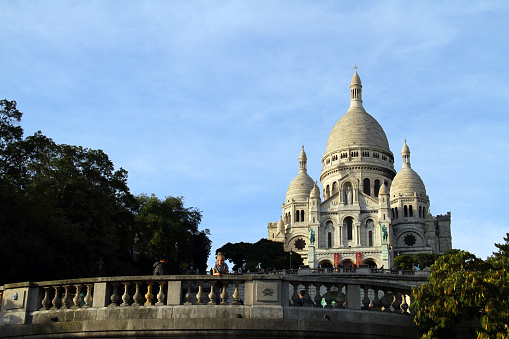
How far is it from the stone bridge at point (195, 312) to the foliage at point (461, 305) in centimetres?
211

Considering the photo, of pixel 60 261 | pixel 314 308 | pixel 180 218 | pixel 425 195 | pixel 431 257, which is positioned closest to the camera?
pixel 314 308

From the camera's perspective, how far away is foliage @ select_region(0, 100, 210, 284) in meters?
31.3

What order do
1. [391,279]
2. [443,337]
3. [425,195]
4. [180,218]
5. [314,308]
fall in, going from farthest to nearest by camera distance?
[425,195] → [180,218] → [391,279] → [443,337] → [314,308]

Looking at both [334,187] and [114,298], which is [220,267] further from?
[334,187]

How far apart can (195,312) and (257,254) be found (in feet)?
233

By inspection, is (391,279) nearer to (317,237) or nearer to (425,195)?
(317,237)

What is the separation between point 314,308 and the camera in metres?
12.2

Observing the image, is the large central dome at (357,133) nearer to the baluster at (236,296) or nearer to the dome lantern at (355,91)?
the dome lantern at (355,91)

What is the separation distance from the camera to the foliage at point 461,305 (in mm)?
15000

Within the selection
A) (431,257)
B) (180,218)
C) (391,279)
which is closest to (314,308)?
(391,279)

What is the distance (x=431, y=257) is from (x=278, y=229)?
111 feet

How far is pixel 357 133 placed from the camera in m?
120

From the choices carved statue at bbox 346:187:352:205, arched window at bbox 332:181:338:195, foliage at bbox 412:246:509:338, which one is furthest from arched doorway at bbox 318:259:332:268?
foliage at bbox 412:246:509:338

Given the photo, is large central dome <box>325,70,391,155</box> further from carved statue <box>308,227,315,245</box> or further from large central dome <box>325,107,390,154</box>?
carved statue <box>308,227,315,245</box>
